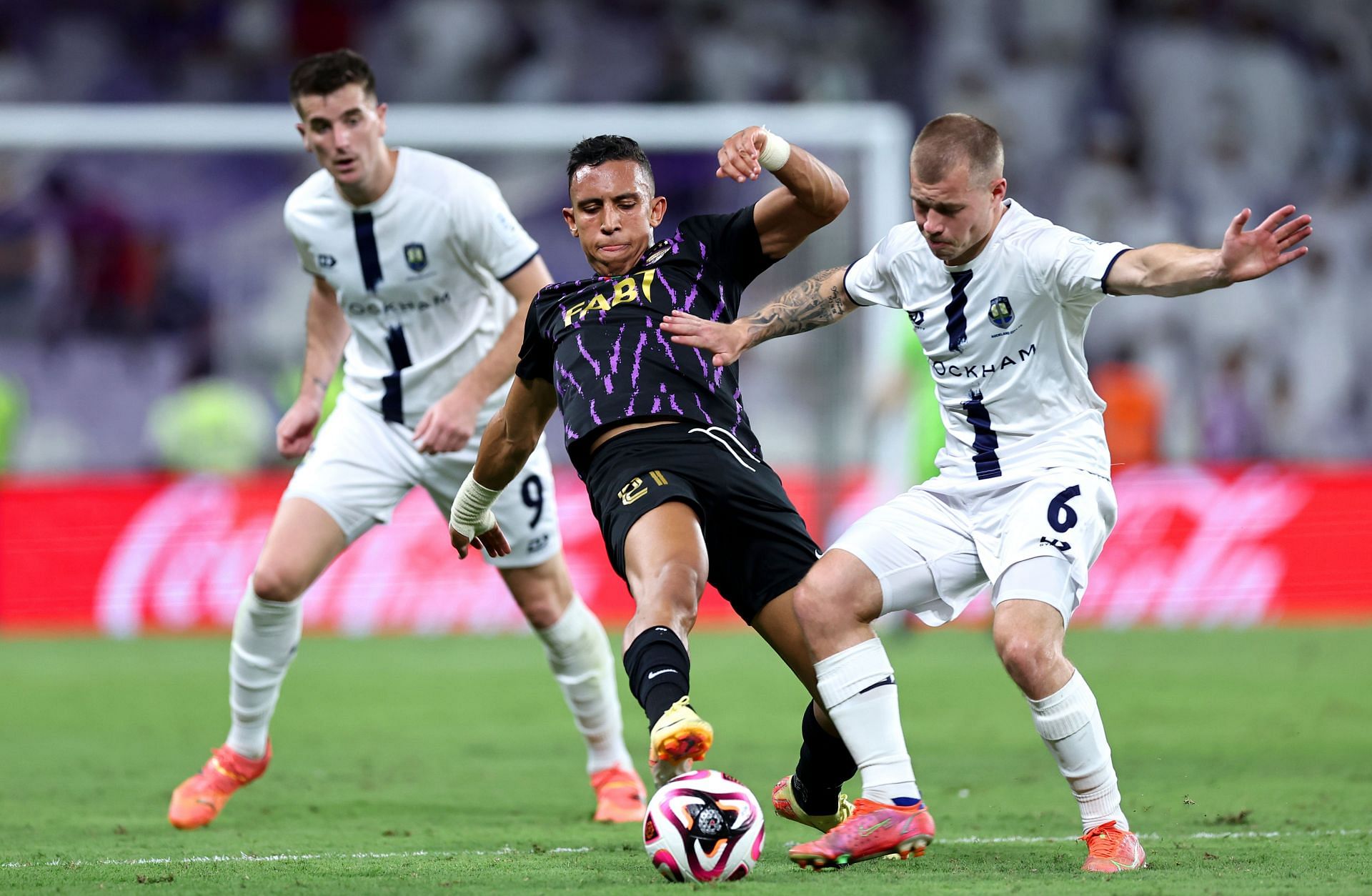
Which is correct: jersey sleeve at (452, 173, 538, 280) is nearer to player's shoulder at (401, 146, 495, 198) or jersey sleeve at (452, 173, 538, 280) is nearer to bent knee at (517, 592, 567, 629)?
player's shoulder at (401, 146, 495, 198)

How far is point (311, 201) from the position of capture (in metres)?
6.26

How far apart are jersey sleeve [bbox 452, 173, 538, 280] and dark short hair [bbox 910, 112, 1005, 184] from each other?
1822 mm

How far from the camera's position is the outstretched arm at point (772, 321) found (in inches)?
183

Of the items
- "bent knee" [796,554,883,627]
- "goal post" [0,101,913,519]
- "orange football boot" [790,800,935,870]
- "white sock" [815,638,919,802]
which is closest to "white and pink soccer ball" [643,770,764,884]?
"orange football boot" [790,800,935,870]

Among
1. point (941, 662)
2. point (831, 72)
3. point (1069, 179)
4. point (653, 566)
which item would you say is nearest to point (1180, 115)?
point (1069, 179)

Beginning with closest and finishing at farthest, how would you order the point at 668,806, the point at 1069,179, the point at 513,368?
the point at 668,806, the point at 513,368, the point at 1069,179

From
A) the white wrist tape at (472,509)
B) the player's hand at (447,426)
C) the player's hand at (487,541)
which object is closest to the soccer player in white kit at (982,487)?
the white wrist tape at (472,509)

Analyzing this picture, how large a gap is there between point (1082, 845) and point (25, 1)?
15.7m

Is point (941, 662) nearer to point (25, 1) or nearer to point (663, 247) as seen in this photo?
point (663, 247)

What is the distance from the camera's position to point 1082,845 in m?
4.99

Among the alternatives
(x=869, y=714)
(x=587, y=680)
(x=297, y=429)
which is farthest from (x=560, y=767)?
(x=869, y=714)

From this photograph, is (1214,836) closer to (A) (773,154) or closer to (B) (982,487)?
(B) (982,487)

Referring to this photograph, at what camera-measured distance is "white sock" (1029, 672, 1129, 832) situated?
14.6 ft

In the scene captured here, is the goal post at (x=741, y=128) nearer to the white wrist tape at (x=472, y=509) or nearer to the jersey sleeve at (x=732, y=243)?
the jersey sleeve at (x=732, y=243)
